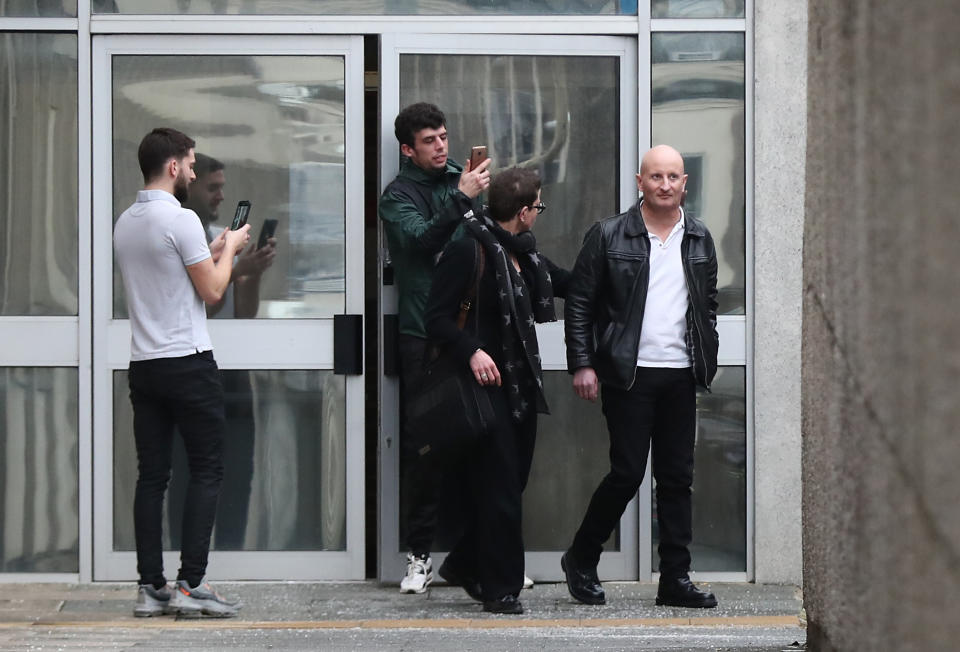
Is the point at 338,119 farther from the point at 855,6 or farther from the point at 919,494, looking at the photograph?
the point at 919,494

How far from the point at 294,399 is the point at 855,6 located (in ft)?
14.6

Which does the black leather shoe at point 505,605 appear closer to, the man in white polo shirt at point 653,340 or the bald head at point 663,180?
the man in white polo shirt at point 653,340

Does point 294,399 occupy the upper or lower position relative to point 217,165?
lower

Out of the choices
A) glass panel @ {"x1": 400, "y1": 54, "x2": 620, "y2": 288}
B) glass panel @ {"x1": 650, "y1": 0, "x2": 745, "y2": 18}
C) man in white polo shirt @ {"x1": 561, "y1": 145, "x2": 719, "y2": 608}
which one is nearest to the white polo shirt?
man in white polo shirt @ {"x1": 561, "y1": 145, "x2": 719, "y2": 608}

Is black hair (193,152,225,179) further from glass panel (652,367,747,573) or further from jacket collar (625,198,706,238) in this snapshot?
glass panel (652,367,747,573)

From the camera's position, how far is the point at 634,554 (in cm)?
642

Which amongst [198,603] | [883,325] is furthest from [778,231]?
[883,325]

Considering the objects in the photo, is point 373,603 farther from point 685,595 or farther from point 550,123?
point 550,123

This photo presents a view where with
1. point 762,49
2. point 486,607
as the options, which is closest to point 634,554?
point 486,607

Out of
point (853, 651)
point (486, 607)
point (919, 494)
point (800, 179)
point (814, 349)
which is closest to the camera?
point (919, 494)

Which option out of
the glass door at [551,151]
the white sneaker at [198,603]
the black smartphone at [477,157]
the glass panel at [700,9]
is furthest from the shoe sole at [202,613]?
the glass panel at [700,9]

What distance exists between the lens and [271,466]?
6430 millimetres

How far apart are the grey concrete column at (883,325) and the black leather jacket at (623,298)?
281cm

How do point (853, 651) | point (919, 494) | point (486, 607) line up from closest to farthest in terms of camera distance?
point (919, 494) < point (853, 651) < point (486, 607)
